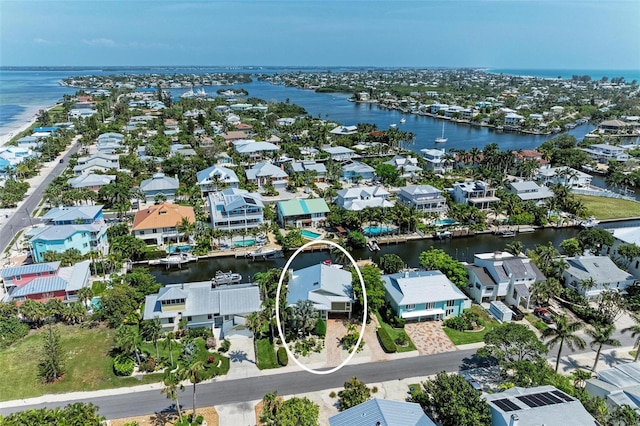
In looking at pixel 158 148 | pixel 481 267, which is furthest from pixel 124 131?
pixel 481 267

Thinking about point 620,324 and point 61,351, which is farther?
point 620,324

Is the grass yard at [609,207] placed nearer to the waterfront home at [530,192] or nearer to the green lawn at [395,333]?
the waterfront home at [530,192]

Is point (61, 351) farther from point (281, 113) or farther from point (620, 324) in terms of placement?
point (281, 113)

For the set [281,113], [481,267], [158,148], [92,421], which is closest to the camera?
[92,421]

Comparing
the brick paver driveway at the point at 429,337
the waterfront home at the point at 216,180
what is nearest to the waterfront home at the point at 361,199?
the waterfront home at the point at 216,180

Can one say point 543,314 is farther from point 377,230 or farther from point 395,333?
point 377,230

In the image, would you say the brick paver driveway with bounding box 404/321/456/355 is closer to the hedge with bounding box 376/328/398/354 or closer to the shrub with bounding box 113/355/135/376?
the hedge with bounding box 376/328/398/354

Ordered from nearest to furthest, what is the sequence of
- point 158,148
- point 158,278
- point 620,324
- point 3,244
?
1. point 620,324
2. point 158,278
3. point 3,244
4. point 158,148

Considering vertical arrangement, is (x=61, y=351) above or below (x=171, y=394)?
below

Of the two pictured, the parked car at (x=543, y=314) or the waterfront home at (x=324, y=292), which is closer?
A: the waterfront home at (x=324, y=292)
